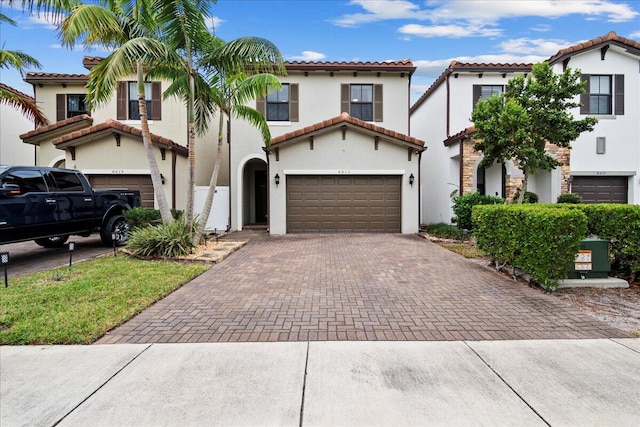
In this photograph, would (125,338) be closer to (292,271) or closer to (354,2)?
(292,271)

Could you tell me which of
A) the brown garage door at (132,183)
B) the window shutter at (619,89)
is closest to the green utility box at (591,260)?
the window shutter at (619,89)

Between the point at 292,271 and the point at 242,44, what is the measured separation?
6.10 m

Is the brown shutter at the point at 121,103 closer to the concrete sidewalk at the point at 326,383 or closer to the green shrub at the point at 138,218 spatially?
the green shrub at the point at 138,218

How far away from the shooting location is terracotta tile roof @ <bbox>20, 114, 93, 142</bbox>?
15.5 meters

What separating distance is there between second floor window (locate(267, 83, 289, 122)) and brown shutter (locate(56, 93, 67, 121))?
384 inches

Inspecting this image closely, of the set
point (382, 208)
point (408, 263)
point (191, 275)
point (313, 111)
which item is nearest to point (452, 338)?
point (408, 263)

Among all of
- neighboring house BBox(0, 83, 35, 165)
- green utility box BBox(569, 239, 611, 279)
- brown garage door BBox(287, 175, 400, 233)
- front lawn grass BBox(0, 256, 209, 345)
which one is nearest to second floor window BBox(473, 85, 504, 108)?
brown garage door BBox(287, 175, 400, 233)

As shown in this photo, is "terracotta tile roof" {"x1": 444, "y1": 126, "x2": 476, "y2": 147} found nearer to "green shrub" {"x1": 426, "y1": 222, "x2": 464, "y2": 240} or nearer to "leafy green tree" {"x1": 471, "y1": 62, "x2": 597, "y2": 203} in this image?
"leafy green tree" {"x1": 471, "y1": 62, "x2": 597, "y2": 203}

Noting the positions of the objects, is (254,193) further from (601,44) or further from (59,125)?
(601,44)

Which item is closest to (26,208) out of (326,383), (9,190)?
(9,190)

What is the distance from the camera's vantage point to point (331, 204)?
15.0 metres

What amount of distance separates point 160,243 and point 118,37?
17.6 feet

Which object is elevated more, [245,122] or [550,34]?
[550,34]

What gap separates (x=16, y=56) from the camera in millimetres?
11055
